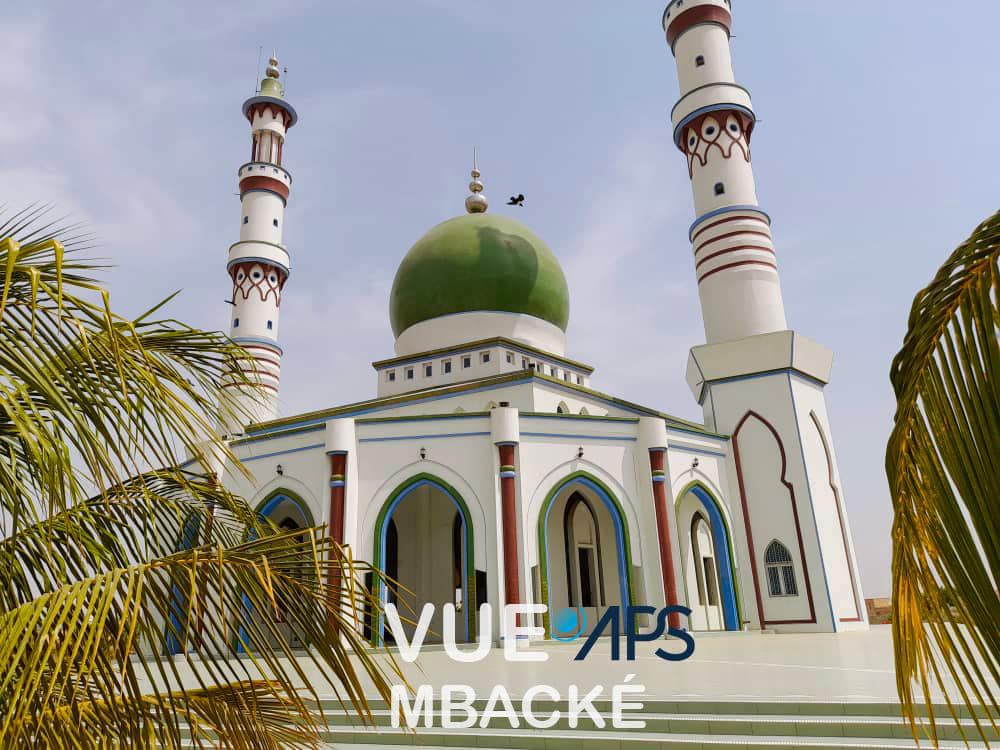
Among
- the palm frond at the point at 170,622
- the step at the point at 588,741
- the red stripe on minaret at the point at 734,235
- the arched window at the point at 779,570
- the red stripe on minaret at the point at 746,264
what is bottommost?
the step at the point at 588,741

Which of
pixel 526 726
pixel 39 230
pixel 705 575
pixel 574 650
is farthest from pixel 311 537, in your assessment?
pixel 705 575

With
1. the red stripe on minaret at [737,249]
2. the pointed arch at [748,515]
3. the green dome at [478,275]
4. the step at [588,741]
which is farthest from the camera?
→ the green dome at [478,275]

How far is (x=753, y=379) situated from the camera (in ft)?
56.0

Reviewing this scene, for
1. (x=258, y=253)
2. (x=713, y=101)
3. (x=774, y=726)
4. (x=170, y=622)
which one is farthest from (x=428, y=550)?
(x=170, y=622)

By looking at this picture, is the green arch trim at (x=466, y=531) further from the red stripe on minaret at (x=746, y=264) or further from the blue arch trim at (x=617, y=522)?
the red stripe on minaret at (x=746, y=264)

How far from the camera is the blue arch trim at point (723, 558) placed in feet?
49.8

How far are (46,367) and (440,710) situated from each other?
495cm

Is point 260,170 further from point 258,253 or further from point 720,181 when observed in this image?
point 720,181

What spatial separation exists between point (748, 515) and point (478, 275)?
29.6ft

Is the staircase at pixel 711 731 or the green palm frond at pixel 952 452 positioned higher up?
the green palm frond at pixel 952 452

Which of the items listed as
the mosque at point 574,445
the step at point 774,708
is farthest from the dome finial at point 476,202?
the step at point 774,708

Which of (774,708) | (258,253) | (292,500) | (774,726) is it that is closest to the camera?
(774,726)

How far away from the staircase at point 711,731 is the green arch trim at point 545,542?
7.85m

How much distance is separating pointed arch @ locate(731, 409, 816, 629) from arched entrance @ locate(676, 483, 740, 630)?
552 millimetres
